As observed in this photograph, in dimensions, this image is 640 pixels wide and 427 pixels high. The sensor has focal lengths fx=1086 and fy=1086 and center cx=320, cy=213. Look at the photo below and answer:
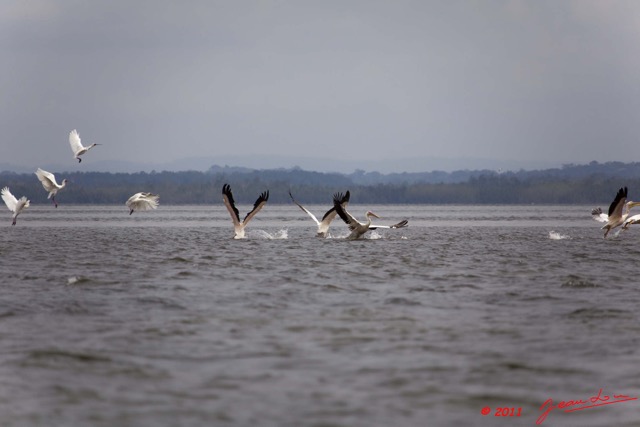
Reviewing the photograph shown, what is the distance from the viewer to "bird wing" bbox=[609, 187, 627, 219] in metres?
28.7

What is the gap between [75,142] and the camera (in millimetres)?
34438

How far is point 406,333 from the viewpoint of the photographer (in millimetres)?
13039

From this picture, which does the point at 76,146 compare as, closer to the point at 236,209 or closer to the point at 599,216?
the point at 236,209

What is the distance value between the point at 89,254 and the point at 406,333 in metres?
16.2

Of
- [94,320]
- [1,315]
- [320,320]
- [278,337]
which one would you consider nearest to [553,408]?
[278,337]

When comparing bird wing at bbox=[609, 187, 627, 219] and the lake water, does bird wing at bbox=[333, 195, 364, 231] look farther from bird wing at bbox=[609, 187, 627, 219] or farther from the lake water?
bird wing at bbox=[609, 187, 627, 219]

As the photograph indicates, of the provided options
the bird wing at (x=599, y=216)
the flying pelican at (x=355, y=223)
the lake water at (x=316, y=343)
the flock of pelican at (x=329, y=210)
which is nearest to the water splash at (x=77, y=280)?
the lake water at (x=316, y=343)

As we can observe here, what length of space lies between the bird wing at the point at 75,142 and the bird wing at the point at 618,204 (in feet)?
52.9

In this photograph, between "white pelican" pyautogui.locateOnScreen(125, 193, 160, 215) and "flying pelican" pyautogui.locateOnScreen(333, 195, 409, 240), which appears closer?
"flying pelican" pyautogui.locateOnScreen(333, 195, 409, 240)

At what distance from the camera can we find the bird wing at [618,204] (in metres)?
28.7

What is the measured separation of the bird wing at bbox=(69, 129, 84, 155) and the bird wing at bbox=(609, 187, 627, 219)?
52.9 ft

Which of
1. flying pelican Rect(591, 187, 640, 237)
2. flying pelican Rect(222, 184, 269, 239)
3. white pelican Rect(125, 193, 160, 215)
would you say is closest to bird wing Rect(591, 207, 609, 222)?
flying pelican Rect(591, 187, 640, 237)

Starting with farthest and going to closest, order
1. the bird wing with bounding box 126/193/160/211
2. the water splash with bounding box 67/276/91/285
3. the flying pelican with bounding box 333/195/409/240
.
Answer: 1. the bird wing with bounding box 126/193/160/211
2. the flying pelican with bounding box 333/195/409/240
3. the water splash with bounding box 67/276/91/285

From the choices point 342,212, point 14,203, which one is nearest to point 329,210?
point 342,212
